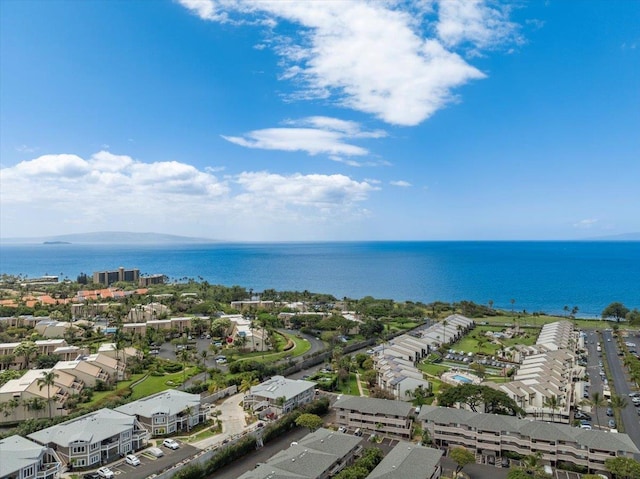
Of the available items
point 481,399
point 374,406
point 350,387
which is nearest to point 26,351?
point 350,387

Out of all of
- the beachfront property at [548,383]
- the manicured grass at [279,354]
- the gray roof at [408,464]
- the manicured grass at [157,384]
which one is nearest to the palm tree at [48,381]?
the manicured grass at [157,384]

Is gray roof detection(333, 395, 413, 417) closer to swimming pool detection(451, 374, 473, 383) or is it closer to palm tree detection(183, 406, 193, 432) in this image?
palm tree detection(183, 406, 193, 432)

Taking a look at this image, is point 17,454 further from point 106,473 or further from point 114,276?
point 114,276

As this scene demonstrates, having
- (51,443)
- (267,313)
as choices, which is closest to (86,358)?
(51,443)

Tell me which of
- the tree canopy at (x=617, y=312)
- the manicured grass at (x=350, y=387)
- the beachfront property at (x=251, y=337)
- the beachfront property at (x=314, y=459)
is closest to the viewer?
the beachfront property at (x=314, y=459)

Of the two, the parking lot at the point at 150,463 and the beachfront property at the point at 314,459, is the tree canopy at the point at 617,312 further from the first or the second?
the parking lot at the point at 150,463

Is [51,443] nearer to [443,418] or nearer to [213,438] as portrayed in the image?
[213,438]
